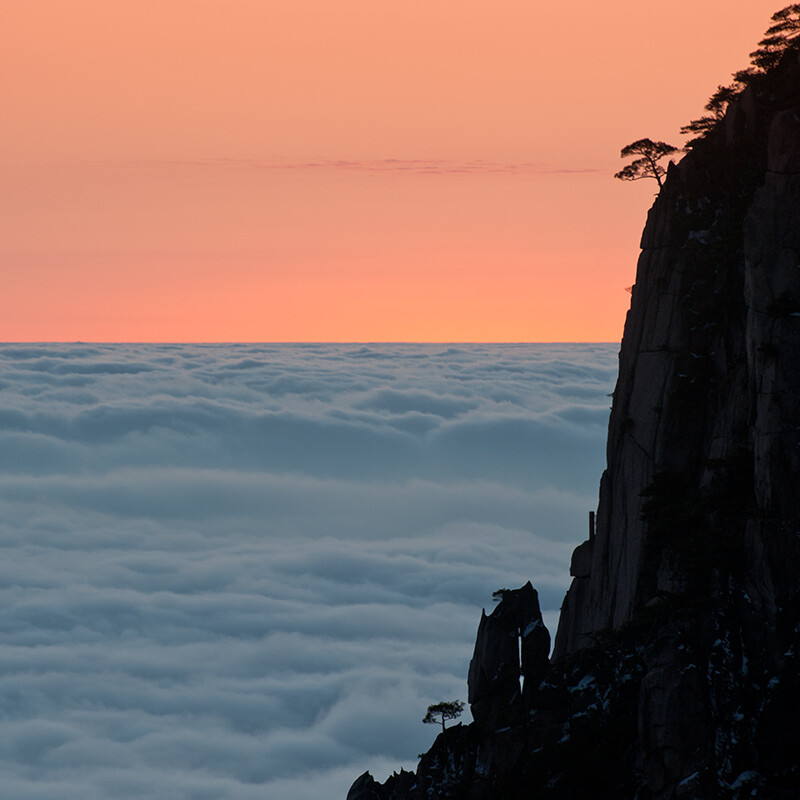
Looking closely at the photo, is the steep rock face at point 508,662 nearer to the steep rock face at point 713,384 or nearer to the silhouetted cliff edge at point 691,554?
the silhouetted cliff edge at point 691,554

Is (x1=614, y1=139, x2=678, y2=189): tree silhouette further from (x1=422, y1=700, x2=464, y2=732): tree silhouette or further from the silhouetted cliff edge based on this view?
(x1=422, y1=700, x2=464, y2=732): tree silhouette

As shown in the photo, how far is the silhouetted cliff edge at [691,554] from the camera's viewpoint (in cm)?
4138

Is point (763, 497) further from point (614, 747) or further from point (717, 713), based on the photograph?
point (614, 747)

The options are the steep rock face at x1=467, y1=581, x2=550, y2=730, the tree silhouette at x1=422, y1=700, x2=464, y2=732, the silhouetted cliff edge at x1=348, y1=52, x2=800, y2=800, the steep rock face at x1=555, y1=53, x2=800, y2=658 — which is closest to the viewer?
the silhouetted cliff edge at x1=348, y1=52, x2=800, y2=800

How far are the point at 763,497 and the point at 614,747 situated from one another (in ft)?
38.1

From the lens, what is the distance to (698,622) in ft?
141

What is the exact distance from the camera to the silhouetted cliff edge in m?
41.4

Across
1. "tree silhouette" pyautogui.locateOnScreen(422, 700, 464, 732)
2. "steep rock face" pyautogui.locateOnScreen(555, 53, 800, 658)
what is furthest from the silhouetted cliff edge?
"tree silhouette" pyautogui.locateOnScreen(422, 700, 464, 732)

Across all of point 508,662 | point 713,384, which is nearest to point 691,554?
point 713,384

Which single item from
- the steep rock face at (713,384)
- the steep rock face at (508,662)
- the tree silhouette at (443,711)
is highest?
the steep rock face at (713,384)

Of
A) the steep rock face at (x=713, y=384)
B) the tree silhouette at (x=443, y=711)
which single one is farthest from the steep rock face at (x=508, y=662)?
the steep rock face at (x=713, y=384)

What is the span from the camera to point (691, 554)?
145 ft

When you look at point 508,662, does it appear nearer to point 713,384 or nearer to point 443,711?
point 443,711

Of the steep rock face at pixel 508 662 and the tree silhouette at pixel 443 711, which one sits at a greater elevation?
the steep rock face at pixel 508 662
